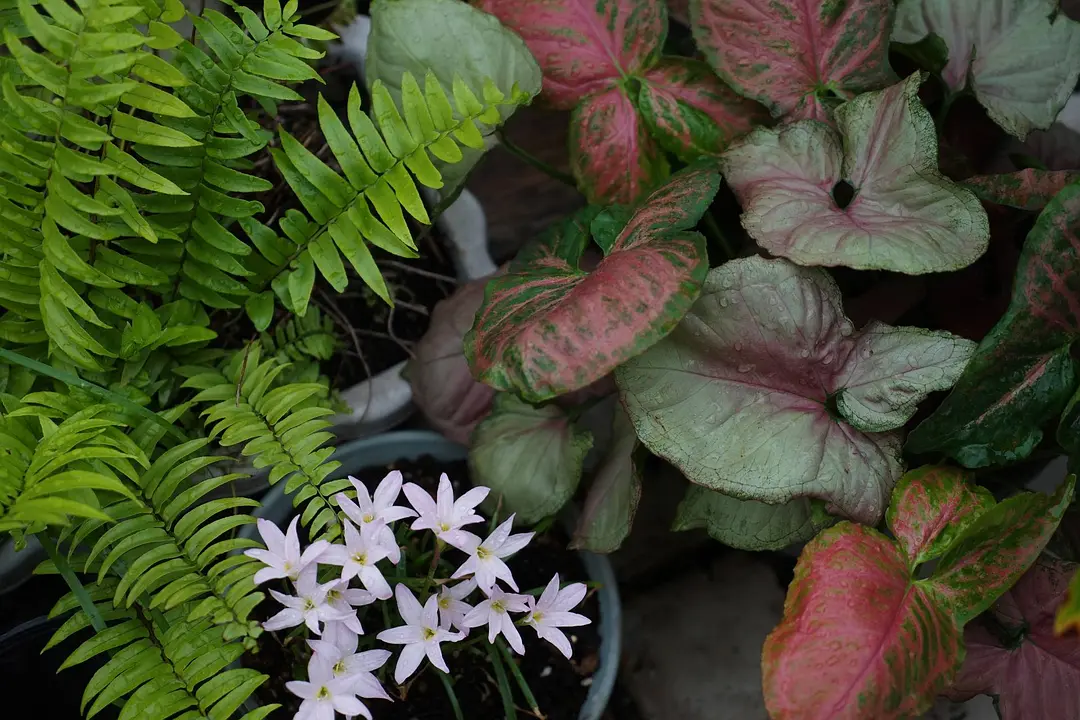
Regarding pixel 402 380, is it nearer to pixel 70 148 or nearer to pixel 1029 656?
pixel 70 148

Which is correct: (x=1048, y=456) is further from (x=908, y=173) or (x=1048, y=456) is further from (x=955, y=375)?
(x=908, y=173)

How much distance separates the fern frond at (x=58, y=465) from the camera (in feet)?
2.43

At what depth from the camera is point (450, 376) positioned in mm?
1204

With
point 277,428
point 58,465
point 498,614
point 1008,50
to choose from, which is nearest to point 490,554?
point 498,614

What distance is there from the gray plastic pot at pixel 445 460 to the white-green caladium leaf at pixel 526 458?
0.13 metres

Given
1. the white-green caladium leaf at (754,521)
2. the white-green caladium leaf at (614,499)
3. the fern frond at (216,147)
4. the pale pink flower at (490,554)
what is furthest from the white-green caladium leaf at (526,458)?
the fern frond at (216,147)

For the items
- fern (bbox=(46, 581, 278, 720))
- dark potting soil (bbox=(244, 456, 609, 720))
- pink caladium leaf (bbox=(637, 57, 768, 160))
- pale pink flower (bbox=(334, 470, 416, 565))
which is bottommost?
dark potting soil (bbox=(244, 456, 609, 720))

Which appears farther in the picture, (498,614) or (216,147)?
(216,147)

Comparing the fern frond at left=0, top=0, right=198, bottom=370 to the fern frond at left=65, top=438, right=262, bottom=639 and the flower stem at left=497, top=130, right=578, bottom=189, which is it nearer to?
the fern frond at left=65, top=438, right=262, bottom=639

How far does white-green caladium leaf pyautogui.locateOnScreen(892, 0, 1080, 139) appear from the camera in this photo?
3.54 feet

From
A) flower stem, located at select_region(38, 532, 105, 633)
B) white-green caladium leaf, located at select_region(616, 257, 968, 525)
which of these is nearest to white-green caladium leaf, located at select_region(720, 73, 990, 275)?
white-green caladium leaf, located at select_region(616, 257, 968, 525)

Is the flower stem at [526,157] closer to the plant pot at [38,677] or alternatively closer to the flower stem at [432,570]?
the flower stem at [432,570]

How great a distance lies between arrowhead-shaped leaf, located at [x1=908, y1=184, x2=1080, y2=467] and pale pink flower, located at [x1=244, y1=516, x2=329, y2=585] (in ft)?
2.09

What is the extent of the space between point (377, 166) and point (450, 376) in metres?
0.33
